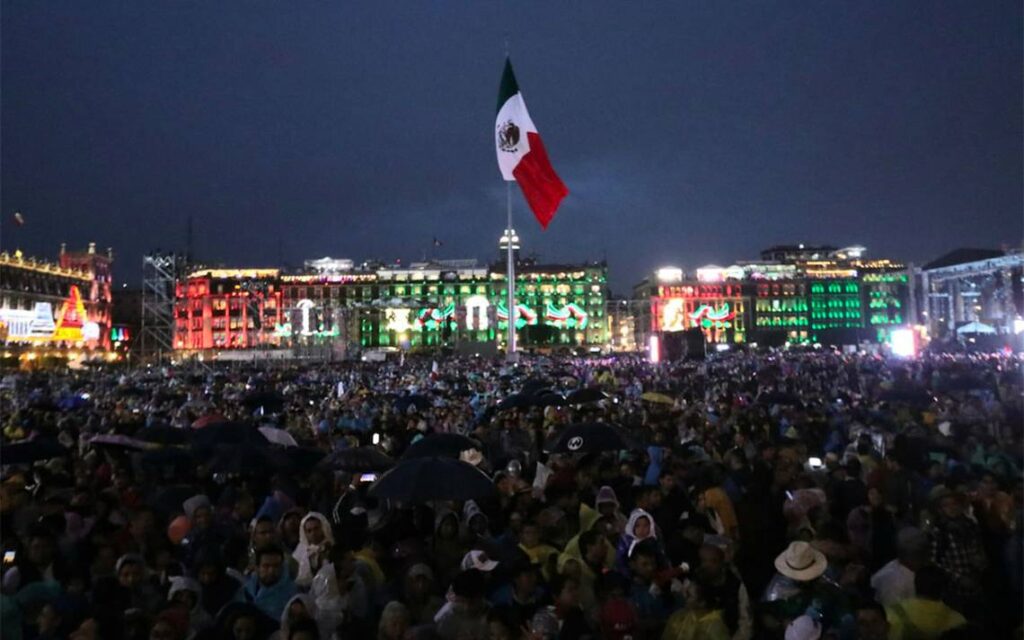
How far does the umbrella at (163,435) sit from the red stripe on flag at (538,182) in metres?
16.1

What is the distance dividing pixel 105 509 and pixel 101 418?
32.7ft

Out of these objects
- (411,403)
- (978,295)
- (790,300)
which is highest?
(790,300)

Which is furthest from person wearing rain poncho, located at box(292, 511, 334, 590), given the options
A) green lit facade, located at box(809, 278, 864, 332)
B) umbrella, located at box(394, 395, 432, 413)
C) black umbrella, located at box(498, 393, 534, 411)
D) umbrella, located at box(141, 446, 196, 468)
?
green lit facade, located at box(809, 278, 864, 332)

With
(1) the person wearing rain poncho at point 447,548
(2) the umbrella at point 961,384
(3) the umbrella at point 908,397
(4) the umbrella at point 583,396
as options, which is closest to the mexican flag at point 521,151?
(4) the umbrella at point 583,396

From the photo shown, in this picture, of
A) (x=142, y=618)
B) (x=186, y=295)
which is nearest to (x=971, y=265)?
(x=142, y=618)

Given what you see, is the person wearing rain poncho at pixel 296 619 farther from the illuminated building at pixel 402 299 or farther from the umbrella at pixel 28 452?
the illuminated building at pixel 402 299

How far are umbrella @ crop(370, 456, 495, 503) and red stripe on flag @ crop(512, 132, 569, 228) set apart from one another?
19031 millimetres

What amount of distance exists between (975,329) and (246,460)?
49.4 meters

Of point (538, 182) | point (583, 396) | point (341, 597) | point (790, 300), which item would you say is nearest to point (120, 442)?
point (341, 597)

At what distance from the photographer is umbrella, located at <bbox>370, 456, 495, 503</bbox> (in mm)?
6832

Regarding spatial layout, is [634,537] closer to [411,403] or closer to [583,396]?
[583,396]

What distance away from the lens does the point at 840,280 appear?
12019 centimetres

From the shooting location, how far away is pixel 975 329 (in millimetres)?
48812

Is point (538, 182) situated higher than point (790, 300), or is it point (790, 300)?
point (790, 300)
